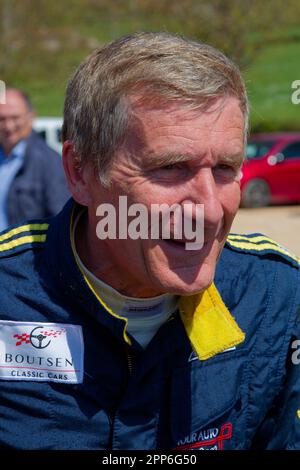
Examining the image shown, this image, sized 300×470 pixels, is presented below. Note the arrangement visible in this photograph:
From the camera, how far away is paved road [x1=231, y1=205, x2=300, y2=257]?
1431 centimetres

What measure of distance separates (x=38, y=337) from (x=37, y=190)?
3.66m

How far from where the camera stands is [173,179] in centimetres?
182

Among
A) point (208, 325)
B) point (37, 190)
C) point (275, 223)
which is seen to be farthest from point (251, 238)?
point (275, 223)

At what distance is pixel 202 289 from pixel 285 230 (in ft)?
44.6

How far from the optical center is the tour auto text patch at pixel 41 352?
2008mm

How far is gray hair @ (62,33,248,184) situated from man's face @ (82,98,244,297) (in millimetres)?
30

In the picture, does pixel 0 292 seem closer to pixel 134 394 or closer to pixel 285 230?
pixel 134 394

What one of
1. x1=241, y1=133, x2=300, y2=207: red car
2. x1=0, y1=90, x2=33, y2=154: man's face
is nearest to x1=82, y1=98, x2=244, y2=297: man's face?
x1=0, y1=90, x2=33, y2=154: man's face

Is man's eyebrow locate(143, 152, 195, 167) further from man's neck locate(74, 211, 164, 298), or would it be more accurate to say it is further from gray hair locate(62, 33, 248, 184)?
man's neck locate(74, 211, 164, 298)

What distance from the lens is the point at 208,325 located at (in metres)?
2.04

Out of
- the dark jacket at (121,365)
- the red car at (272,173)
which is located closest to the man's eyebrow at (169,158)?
the dark jacket at (121,365)

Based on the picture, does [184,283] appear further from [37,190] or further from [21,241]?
[37,190]

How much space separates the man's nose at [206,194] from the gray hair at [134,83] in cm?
15

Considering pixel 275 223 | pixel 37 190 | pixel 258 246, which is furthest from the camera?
pixel 275 223
